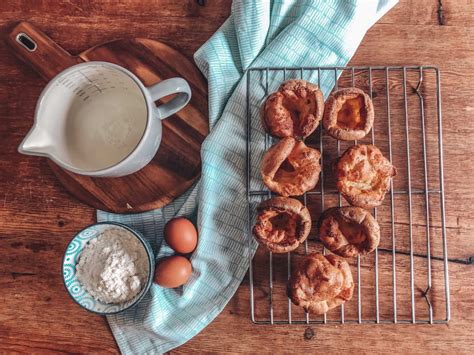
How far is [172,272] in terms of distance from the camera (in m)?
1.23

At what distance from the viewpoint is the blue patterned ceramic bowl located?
1.22 m

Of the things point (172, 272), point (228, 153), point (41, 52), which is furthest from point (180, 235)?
point (41, 52)

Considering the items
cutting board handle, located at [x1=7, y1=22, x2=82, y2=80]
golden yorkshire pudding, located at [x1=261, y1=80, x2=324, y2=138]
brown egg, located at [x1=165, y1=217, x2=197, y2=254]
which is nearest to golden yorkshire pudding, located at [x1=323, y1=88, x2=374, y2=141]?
golden yorkshire pudding, located at [x1=261, y1=80, x2=324, y2=138]

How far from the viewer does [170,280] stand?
123 cm

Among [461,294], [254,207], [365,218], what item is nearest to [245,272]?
[254,207]

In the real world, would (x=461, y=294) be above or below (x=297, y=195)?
below

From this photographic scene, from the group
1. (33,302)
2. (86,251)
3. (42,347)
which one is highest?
(86,251)

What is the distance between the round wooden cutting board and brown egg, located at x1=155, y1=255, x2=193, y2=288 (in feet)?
0.46

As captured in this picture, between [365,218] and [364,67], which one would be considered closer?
[365,218]

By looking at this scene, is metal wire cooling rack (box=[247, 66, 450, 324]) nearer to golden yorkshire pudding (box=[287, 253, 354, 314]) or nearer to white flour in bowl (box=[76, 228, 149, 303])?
golden yorkshire pudding (box=[287, 253, 354, 314])

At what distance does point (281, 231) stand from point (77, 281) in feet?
1.61

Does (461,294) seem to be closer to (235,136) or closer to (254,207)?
(254,207)

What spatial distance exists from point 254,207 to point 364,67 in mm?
428

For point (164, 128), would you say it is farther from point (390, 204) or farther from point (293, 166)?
point (390, 204)
